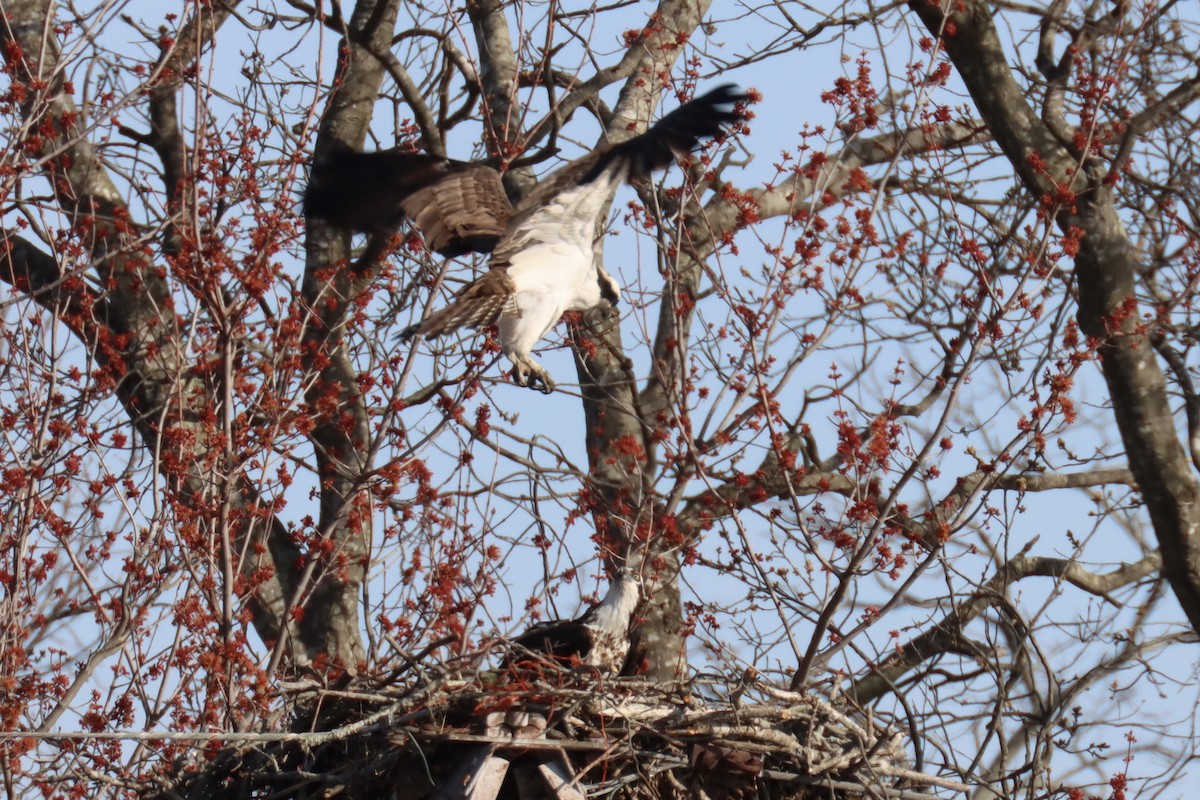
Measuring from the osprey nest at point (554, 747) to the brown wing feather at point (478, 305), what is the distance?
4.76 feet

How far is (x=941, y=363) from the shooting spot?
22.2 feet

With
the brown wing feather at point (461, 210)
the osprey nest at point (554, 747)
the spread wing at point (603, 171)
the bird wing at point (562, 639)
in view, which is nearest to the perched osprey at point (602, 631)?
the bird wing at point (562, 639)

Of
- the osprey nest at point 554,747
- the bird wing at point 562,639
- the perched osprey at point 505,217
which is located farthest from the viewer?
the perched osprey at point 505,217

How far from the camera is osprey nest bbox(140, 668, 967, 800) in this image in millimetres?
4852

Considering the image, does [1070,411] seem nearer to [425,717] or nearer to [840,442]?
[840,442]

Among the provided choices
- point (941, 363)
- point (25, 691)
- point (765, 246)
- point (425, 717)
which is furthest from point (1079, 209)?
point (25, 691)

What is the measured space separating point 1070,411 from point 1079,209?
242 centimetres

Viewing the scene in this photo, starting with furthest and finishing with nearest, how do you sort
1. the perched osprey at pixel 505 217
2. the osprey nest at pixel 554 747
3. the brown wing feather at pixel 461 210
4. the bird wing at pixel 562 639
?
the brown wing feather at pixel 461 210 → the perched osprey at pixel 505 217 → the bird wing at pixel 562 639 → the osprey nest at pixel 554 747

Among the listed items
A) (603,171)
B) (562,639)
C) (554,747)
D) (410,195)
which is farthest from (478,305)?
(554,747)

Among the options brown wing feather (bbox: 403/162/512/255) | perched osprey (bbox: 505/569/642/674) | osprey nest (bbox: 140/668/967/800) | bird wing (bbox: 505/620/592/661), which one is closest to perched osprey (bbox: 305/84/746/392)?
brown wing feather (bbox: 403/162/512/255)

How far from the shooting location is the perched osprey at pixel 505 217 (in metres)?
6.07

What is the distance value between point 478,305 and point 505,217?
77 cm

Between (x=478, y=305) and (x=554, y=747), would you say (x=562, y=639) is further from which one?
(x=478, y=305)

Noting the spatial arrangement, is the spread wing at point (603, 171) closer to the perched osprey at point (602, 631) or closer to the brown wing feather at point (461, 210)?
the brown wing feather at point (461, 210)
